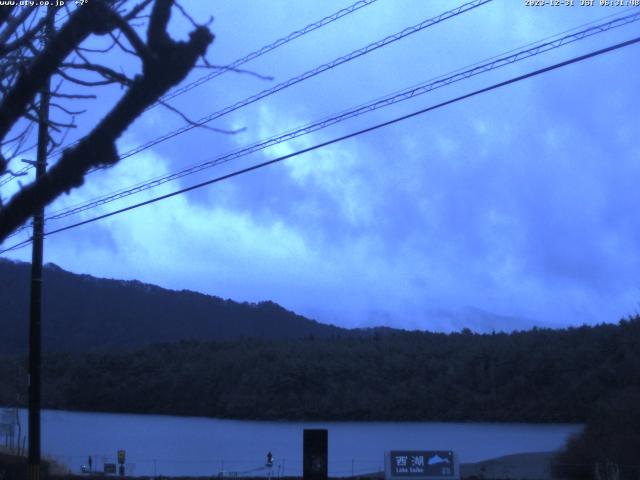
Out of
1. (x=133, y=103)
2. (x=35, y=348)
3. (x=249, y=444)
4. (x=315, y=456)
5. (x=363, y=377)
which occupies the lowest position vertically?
(x=249, y=444)

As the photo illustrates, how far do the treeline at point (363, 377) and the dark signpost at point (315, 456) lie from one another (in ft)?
111

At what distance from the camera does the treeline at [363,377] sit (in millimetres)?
52719

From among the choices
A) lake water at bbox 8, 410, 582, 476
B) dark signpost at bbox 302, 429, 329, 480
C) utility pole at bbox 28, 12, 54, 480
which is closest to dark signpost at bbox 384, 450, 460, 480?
dark signpost at bbox 302, 429, 329, 480

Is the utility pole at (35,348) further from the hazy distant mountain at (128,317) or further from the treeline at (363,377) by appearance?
the hazy distant mountain at (128,317)

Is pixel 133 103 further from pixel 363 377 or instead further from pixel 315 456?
pixel 363 377

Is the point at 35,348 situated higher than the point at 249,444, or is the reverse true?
the point at 35,348

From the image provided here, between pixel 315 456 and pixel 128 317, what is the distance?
84.2 m

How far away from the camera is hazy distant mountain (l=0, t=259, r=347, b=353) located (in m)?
82.9

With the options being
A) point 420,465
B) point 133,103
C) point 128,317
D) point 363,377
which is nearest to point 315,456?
point 420,465

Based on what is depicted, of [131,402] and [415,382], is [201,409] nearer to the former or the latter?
[131,402]

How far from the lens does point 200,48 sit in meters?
4.57

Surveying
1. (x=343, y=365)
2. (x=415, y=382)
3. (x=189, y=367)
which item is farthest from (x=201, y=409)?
(x=415, y=382)

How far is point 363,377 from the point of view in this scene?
62.8 meters

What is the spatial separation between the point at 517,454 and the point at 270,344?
152 feet
